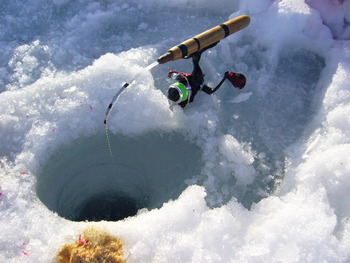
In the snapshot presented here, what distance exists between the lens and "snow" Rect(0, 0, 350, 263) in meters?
2.32

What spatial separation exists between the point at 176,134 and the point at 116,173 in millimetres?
663

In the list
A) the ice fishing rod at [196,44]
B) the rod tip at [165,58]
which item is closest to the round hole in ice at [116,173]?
the ice fishing rod at [196,44]

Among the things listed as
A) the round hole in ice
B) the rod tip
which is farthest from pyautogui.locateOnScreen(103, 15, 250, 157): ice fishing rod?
the round hole in ice

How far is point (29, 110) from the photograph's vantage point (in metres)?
3.07

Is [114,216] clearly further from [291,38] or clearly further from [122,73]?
[291,38]

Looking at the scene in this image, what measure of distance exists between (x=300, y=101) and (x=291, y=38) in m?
0.73

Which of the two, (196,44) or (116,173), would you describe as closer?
(196,44)

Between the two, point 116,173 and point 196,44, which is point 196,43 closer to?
point 196,44

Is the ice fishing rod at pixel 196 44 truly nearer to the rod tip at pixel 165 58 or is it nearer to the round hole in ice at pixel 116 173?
the rod tip at pixel 165 58

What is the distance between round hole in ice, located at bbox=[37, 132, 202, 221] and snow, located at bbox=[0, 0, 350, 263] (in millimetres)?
11

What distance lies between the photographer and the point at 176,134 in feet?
10.1

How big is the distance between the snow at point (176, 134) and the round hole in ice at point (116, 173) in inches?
0.4

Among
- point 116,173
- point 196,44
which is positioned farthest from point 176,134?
point 196,44

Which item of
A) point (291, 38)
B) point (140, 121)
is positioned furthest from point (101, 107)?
point (291, 38)
